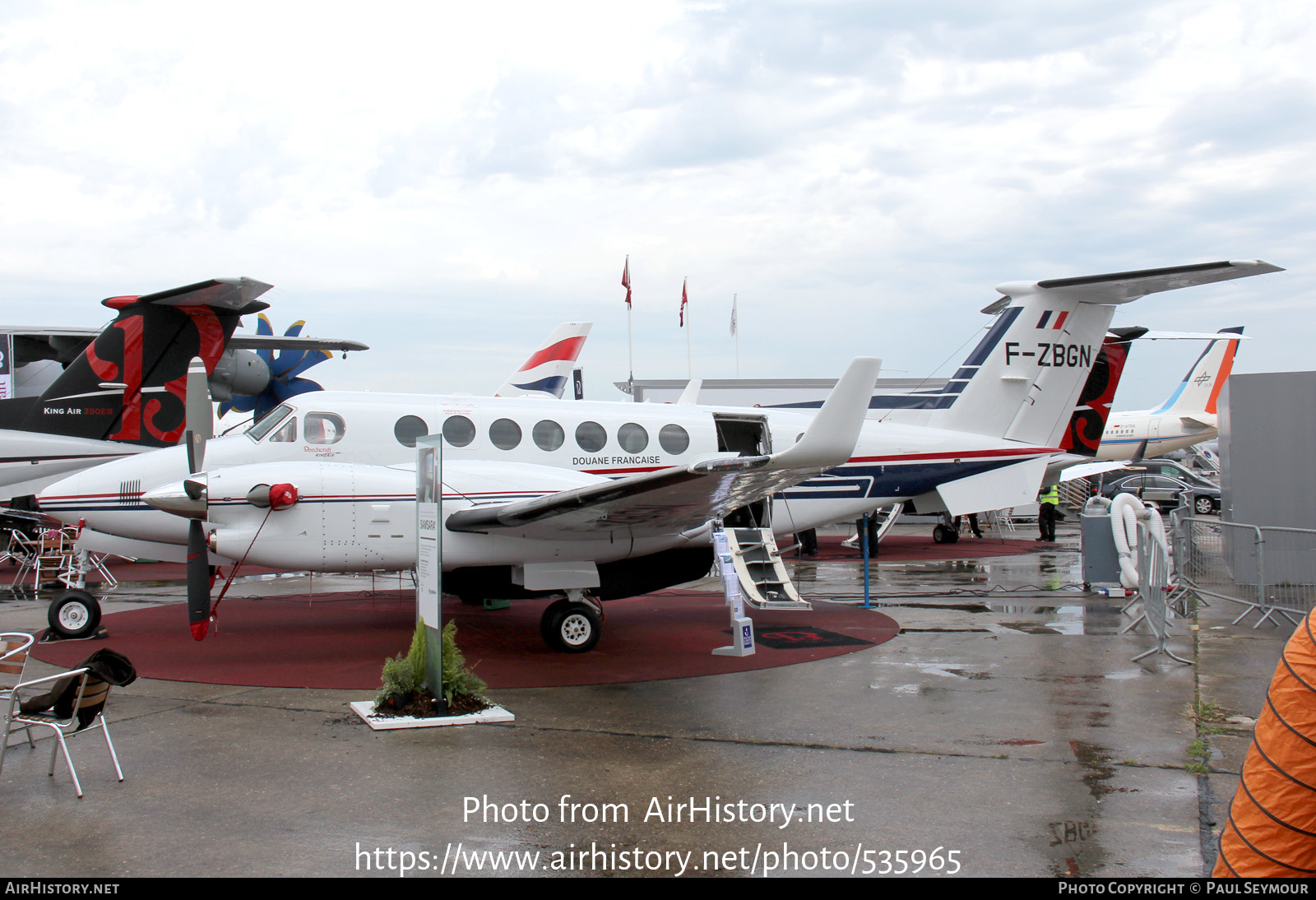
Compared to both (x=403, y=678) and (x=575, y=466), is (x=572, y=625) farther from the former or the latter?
(x=403, y=678)

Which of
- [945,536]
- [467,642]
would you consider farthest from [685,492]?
[945,536]

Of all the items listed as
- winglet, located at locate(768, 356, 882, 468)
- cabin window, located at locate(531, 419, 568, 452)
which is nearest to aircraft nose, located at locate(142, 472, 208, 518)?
cabin window, located at locate(531, 419, 568, 452)

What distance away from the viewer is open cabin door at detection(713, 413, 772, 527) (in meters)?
11.8

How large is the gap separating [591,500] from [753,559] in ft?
10.4

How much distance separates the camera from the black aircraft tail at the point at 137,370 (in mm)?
14227

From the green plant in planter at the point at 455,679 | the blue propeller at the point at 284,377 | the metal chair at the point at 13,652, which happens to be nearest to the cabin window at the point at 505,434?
the green plant in planter at the point at 455,679

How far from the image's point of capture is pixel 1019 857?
4250mm

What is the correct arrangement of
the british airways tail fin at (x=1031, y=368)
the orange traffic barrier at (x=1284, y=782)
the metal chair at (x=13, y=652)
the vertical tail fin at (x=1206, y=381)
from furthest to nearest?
the vertical tail fin at (x=1206, y=381), the british airways tail fin at (x=1031, y=368), the metal chair at (x=13, y=652), the orange traffic barrier at (x=1284, y=782)

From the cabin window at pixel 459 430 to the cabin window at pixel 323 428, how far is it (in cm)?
112

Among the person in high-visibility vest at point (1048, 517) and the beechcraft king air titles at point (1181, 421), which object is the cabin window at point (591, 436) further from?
the beechcraft king air titles at point (1181, 421)

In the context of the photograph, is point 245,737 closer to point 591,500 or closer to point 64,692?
point 64,692

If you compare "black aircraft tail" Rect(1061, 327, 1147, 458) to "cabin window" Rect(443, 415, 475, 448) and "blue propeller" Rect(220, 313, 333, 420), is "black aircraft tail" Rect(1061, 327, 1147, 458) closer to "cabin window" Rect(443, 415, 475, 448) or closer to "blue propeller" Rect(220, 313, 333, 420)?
"cabin window" Rect(443, 415, 475, 448)

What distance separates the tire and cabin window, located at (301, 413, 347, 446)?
124 inches
